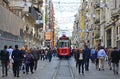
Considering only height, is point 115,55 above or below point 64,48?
below

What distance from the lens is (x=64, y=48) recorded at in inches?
2911

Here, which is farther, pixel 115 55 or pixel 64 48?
pixel 64 48

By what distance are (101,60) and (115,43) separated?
29142mm

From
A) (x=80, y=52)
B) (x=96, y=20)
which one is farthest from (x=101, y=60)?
(x=96, y=20)

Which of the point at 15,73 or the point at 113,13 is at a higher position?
the point at 113,13

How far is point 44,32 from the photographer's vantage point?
5482 inches

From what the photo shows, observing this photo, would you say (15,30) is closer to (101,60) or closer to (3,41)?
(3,41)

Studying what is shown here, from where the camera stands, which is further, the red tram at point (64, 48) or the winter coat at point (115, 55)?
the red tram at point (64, 48)

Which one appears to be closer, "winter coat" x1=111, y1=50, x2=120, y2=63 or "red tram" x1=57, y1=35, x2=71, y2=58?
"winter coat" x1=111, y1=50, x2=120, y2=63

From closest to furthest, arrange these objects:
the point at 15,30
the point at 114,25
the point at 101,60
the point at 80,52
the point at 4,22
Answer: the point at 80,52 → the point at 101,60 → the point at 4,22 → the point at 15,30 → the point at 114,25

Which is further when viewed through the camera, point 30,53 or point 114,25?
point 114,25

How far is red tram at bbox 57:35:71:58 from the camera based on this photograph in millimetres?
73500

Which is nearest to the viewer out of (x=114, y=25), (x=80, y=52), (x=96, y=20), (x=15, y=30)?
(x=80, y=52)

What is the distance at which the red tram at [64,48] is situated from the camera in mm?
73500
